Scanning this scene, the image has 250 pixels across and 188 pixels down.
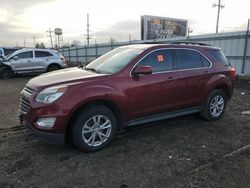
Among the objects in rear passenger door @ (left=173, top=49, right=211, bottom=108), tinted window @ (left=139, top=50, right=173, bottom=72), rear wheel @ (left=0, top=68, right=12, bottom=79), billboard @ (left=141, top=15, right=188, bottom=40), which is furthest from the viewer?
billboard @ (left=141, top=15, right=188, bottom=40)

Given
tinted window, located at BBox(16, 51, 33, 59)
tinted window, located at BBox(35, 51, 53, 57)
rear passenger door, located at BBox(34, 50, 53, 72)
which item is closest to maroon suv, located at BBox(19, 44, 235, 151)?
rear passenger door, located at BBox(34, 50, 53, 72)

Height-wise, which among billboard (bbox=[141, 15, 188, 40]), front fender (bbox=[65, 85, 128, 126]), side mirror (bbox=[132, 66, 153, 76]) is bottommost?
front fender (bbox=[65, 85, 128, 126])

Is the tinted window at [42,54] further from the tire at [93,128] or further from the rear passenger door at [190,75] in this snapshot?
the tire at [93,128]

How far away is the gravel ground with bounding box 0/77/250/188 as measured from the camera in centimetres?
334

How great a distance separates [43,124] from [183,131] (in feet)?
9.29

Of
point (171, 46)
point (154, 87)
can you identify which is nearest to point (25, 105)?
point (154, 87)

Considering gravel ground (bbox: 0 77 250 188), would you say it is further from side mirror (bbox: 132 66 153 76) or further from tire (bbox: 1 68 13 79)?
tire (bbox: 1 68 13 79)

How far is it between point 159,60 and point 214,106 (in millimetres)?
1936

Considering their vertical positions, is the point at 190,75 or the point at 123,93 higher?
the point at 190,75

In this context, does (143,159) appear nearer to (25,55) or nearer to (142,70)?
(142,70)

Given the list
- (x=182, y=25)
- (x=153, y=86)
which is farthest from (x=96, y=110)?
(x=182, y=25)

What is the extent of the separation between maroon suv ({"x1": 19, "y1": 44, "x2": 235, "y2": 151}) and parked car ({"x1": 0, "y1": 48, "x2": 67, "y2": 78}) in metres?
11.1

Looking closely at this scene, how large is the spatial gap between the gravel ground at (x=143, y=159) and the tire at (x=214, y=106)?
311 millimetres

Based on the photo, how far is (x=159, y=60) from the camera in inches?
192
